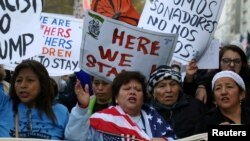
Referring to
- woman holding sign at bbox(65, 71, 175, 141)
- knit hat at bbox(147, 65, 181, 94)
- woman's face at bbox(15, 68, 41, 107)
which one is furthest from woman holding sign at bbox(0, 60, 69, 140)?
knit hat at bbox(147, 65, 181, 94)

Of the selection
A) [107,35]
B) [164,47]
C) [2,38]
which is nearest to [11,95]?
[2,38]

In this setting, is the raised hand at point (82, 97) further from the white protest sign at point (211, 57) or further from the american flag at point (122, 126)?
the white protest sign at point (211, 57)

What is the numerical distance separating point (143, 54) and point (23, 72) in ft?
3.73

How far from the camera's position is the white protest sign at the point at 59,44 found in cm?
712

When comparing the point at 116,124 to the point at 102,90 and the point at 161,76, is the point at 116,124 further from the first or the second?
the point at 102,90

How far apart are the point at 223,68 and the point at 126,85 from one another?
1585 mm

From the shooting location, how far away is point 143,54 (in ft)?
15.7

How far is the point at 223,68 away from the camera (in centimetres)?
521

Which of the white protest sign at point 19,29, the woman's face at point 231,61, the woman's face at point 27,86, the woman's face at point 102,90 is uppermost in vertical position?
the white protest sign at point 19,29

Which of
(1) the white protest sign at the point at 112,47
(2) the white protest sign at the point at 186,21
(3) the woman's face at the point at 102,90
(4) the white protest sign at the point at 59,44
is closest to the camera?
(1) the white protest sign at the point at 112,47

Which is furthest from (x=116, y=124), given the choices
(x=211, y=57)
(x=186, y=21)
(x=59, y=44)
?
(x=59, y=44)

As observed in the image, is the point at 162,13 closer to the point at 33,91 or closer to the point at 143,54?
the point at 143,54

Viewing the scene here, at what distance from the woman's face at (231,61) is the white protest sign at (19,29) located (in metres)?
1.69

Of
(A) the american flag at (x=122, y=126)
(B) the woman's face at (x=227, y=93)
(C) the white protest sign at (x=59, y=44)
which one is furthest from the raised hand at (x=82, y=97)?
(C) the white protest sign at (x=59, y=44)
